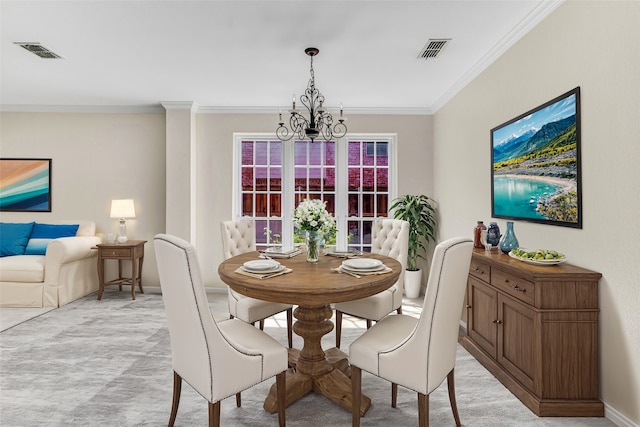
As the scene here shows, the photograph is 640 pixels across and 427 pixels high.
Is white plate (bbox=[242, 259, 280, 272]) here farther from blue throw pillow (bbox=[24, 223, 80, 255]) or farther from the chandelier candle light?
blue throw pillow (bbox=[24, 223, 80, 255])

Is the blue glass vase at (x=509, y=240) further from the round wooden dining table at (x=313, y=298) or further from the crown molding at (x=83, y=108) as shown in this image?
the crown molding at (x=83, y=108)

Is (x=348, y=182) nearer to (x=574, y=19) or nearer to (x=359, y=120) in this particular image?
(x=359, y=120)

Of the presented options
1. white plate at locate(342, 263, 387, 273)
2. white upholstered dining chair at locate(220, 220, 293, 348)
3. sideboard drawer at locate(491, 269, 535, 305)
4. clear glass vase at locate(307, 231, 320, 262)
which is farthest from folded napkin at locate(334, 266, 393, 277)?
sideboard drawer at locate(491, 269, 535, 305)

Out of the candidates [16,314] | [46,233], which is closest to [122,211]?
[46,233]

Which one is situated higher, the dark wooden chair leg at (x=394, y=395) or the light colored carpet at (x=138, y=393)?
the dark wooden chair leg at (x=394, y=395)

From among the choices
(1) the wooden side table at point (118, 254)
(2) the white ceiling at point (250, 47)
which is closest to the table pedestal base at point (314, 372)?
(2) the white ceiling at point (250, 47)

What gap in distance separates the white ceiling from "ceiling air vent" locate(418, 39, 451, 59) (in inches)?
2.2

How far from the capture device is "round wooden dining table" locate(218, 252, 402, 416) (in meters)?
1.81

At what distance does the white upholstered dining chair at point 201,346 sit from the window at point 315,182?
341 cm

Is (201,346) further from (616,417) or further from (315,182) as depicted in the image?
(315,182)

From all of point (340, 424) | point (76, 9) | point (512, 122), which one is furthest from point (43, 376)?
point (512, 122)

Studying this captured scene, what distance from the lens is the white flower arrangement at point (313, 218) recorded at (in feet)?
7.93

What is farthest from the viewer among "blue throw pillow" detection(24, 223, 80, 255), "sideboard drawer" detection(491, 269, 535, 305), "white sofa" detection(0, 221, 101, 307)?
"blue throw pillow" detection(24, 223, 80, 255)

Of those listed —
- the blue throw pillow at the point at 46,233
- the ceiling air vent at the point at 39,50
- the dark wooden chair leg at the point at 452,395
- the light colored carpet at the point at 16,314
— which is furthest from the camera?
the blue throw pillow at the point at 46,233
